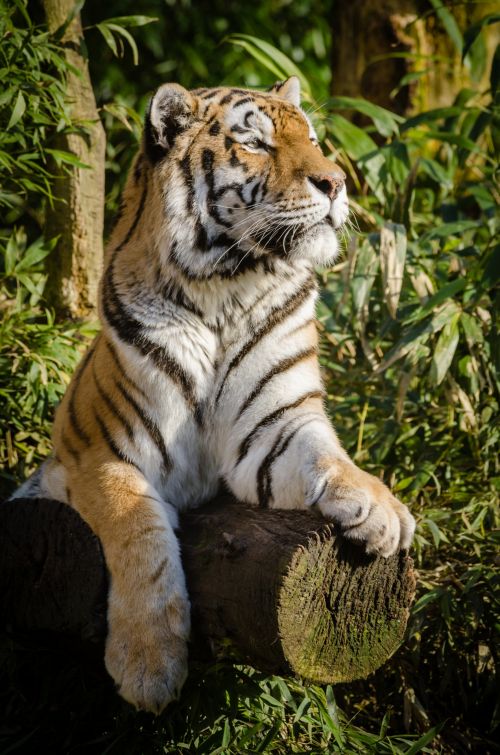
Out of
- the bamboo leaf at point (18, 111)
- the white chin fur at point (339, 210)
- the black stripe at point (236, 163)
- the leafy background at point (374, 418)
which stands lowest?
the leafy background at point (374, 418)

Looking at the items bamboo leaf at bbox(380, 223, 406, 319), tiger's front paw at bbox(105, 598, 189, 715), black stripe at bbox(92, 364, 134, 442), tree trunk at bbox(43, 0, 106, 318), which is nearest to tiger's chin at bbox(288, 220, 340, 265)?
black stripe at bbox(92, 364, 134, 442)

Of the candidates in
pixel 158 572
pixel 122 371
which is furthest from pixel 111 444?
pixel 158 572

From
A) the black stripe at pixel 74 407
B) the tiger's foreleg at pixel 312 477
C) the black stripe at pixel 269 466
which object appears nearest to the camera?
the tiger's foreleg at pixel 312 477

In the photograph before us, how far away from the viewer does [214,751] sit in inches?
91.2

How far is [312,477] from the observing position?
6.81 feet

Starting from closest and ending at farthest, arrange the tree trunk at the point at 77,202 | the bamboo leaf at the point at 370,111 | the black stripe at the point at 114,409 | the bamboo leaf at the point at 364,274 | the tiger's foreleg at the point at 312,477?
the tiger's foreleg at the point at 312,477 < the black stripe at the point at 114,409 < the bamboo leaf at the point at 364,274 < the tree trunk at the point at 77,202 < the bamboo leaf at the point at 370,111

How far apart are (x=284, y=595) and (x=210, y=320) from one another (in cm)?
97

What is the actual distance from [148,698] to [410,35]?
4.48 m

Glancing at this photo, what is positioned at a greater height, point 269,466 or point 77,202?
point 77,202

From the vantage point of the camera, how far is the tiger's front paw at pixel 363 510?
1837mm

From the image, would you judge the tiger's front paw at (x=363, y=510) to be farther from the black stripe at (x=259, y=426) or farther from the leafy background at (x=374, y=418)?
the leafy background at (x=374, y=418)

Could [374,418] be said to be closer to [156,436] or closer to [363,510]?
[156,436]

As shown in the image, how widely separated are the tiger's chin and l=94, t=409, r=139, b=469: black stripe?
71cm

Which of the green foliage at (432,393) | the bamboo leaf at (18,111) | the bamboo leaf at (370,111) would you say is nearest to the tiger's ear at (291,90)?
the green foliage at (432,393)
